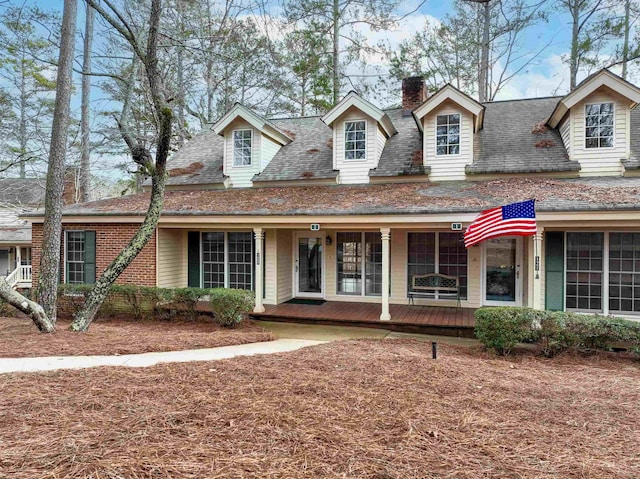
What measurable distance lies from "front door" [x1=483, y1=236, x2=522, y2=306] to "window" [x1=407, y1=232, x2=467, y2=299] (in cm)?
54

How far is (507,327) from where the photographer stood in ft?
21.0

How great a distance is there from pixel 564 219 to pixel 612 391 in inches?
151

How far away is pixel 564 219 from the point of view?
732 cm

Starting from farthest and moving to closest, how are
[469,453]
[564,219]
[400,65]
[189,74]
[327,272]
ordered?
1. [400,65]
2. [189,74]
3. [327,272]
4. [564,219]
5. [469,453]

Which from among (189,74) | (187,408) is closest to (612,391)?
(187,408)

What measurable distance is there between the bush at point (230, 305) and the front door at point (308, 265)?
3088mm

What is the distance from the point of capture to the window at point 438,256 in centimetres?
1004

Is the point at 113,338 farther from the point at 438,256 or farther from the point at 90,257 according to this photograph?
the point at 438,256

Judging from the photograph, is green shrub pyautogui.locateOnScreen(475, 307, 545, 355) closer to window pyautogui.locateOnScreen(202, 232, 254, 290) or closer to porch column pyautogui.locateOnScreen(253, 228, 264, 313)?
porch column pyautogui.locateOnScreen(253, 228, 264, 313)

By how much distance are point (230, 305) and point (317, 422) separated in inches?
210

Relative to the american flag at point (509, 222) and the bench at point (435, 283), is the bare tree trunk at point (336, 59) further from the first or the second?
the american flag at point (509, 222)

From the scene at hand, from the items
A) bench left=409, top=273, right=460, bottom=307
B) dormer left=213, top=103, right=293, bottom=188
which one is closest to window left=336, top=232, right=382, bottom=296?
bench left=409, top=273, right=460, bottom=307

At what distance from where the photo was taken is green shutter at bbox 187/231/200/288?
1126 centimetres

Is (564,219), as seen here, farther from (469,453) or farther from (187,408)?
(187,408)
